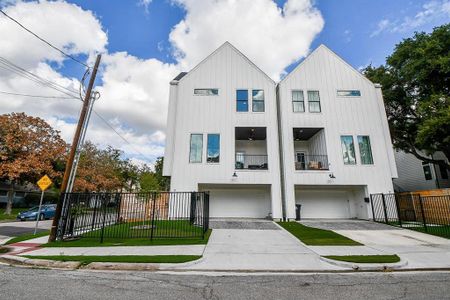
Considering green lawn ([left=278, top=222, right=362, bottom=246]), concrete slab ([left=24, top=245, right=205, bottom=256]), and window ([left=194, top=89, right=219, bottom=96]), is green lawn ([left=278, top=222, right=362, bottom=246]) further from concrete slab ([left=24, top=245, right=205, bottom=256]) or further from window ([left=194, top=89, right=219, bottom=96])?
window ([left=194, top=89, right=219, bottom=96])

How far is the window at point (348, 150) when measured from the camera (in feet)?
49.9

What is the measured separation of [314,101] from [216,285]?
15099mm

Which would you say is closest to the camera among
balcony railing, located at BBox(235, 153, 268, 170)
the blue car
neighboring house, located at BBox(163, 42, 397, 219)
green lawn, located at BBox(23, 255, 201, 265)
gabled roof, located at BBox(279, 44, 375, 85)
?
green lawn, located at BBox(23, 255, 201, 265)

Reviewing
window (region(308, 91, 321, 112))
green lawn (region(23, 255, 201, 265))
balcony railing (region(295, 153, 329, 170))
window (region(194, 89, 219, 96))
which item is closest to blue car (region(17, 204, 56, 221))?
green lawn (region(23, 255, 201, 265))

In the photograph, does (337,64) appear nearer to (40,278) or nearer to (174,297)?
(174,297)

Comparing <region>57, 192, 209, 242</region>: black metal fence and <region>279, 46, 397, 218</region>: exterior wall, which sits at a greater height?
<region>279, 46, 397, 218</region>: exterior wall

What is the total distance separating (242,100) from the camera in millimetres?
16375

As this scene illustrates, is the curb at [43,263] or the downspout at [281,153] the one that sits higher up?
the downspout at [281,153]

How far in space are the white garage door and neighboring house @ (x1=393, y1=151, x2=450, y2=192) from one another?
16.4 metres

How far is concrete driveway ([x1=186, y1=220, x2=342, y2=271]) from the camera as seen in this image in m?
5.85

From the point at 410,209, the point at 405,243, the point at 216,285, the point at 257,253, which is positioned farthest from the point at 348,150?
the point at 216,285

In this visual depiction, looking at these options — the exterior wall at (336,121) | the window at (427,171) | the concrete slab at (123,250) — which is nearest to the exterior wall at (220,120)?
the exterior wall at (336,121)

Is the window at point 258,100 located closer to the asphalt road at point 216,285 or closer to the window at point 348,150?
the window at point 348,150

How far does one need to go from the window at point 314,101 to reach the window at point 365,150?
11.9 ft
